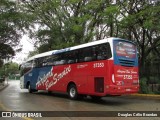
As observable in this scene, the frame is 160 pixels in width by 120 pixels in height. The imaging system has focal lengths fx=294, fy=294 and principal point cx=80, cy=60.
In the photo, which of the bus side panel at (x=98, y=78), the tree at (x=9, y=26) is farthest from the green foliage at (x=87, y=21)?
the bus side panel at (x=98, y=78)

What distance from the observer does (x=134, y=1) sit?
2317 cm

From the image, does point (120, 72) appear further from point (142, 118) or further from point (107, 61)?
point (142, 118)

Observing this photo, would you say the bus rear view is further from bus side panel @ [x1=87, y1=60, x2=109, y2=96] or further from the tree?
the tree

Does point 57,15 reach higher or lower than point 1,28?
higher

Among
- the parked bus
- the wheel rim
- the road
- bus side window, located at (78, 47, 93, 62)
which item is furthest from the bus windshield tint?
the wheel rim

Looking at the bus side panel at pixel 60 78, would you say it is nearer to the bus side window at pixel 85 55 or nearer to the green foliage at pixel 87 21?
the bus side window at pixel 85 55

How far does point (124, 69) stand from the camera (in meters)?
16.6

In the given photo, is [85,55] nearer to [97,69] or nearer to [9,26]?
[97,69]

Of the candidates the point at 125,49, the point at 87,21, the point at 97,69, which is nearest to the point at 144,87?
the point at 125,49

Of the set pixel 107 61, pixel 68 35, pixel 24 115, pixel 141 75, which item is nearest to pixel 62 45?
pixel 68 35

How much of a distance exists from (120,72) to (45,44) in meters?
19.3

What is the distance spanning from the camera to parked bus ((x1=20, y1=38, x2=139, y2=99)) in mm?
16109

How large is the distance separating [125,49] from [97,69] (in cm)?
198

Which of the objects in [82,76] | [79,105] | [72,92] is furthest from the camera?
[72,92]
